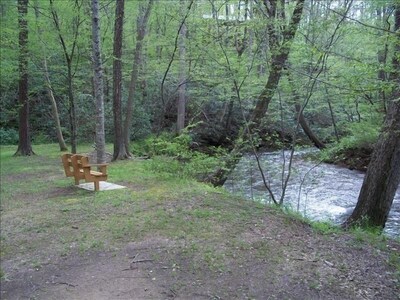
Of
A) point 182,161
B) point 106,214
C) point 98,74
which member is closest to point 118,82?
point 98,74

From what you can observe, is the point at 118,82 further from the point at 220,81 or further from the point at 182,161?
the point at 182,161

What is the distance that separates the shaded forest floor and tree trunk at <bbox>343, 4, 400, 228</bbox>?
841mm

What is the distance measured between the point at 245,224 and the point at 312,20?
12.1ft

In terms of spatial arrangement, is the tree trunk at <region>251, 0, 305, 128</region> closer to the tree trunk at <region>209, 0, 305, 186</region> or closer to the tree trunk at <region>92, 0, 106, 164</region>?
the tree trunk at <region>209, 0, 305, 186</region>

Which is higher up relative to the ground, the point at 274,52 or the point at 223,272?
the point at 274,52

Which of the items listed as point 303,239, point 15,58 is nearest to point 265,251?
point 303,239

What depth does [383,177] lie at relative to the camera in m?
5.75

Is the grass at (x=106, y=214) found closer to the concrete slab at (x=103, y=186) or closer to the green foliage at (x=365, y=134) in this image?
the concrete slab at (x=103, y=186)

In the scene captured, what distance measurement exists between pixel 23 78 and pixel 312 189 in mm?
10748

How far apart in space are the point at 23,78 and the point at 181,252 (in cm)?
1182

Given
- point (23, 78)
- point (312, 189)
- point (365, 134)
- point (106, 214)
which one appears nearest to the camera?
point (106, 214)

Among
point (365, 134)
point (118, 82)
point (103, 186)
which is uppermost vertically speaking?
point (118, 82)

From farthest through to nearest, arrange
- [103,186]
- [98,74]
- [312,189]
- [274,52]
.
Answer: [312,189], [98,74], [103,186], [274,52]

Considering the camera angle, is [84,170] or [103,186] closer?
[84,170]
